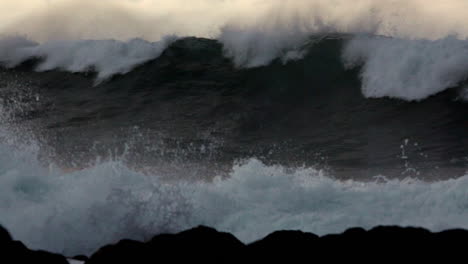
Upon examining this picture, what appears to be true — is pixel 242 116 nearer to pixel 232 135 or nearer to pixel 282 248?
pixel 232 135

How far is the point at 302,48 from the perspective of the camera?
22.0m

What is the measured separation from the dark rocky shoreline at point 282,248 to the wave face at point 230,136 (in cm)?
259

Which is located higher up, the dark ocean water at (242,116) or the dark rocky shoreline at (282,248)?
the dark ocean water at (242,116)

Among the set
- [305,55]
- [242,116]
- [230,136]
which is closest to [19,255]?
[230,136]

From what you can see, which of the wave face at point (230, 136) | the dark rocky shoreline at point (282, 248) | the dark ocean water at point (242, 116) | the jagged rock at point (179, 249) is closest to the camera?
the dark rocky shoreline at point (282, 248)

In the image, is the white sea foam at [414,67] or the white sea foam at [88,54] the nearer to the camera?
the white sea foam at [414,67]

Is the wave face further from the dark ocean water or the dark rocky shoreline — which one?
the dark rocky shoreline

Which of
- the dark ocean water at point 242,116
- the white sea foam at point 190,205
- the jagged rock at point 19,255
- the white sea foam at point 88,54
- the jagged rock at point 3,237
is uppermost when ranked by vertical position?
the white sea foam at point 88,54

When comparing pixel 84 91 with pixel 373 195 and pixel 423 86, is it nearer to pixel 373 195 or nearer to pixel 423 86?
pixel 423 86

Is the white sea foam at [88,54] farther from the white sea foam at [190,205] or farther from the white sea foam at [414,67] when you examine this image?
the white sea foam at [190,205]

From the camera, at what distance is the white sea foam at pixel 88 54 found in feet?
76.2

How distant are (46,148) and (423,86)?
9.04 metres

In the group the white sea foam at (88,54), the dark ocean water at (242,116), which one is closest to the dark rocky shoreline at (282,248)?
the dark ocean water at (242,116)

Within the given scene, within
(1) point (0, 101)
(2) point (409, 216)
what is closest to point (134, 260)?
(2) point (409, 216)
